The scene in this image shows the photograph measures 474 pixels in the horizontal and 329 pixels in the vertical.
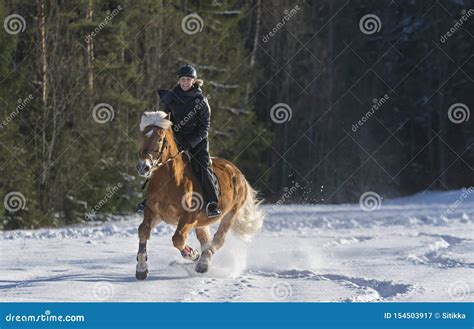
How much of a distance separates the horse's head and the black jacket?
0.74m

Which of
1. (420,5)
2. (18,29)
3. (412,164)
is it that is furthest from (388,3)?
(18,29)

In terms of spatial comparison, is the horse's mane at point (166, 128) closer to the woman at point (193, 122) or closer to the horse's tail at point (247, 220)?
the woman at point (193, 122)

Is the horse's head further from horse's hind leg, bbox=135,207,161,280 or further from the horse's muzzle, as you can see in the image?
horse's hind leg, bbox=135,207,161,280

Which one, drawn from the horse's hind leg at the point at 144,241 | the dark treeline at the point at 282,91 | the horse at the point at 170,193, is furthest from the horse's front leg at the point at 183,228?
the dark treeline at the point at 282,91

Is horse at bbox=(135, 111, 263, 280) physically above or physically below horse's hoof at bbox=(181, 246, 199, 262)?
above

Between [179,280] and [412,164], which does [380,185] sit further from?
[179,280]

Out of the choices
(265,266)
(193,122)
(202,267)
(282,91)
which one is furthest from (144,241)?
(282,91)

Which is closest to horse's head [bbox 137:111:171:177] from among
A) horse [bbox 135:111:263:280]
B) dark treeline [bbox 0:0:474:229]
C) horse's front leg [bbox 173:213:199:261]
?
horse [bbox 135:111:263:280]

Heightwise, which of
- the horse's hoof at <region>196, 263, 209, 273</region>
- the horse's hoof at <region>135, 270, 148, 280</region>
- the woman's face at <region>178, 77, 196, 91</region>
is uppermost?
the woman's face at <region>178, 77, 196, 91</region>

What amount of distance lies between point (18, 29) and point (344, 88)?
17761mm

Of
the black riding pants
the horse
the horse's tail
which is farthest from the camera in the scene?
the horse's tail

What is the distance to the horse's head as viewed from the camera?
29.9ft

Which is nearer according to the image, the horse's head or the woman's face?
the horse's head

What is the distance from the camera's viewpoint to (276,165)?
35.7 metres
